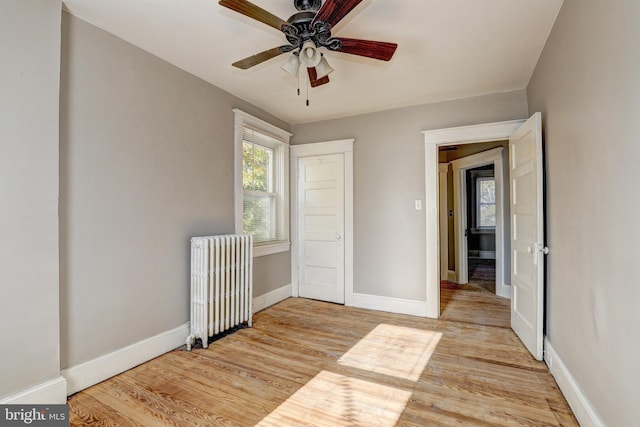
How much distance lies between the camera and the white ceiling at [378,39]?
77.0 inches

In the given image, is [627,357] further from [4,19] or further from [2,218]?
[4,19]

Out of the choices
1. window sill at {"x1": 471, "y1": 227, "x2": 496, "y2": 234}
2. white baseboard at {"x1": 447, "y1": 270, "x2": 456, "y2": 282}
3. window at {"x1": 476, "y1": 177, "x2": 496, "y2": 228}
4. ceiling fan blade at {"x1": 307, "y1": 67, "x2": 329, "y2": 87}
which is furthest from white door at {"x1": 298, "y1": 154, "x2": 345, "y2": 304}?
window at {"x1": 476, "y1": 177, "x2": 496, "y2": 228}

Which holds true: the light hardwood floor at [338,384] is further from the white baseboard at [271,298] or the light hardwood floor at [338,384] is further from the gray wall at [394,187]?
the gray wall at [394,187]

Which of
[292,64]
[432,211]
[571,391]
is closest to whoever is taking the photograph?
[571,391]

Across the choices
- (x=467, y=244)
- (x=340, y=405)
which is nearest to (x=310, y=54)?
(x=340, y=405)

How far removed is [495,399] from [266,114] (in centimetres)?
366

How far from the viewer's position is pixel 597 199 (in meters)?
1.53

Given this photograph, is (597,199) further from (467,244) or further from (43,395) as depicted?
(467,244)

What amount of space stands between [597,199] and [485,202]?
7244 millimetres

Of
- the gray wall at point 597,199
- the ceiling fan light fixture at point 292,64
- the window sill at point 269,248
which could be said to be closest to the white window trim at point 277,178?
the window sill at point 269,248

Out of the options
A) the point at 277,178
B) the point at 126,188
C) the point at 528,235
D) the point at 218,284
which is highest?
the point at 277,178

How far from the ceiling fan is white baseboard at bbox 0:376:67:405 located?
2334 mm

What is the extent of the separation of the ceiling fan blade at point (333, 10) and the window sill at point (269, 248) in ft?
8.56

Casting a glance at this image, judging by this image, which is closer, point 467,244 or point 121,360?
point 121,360
